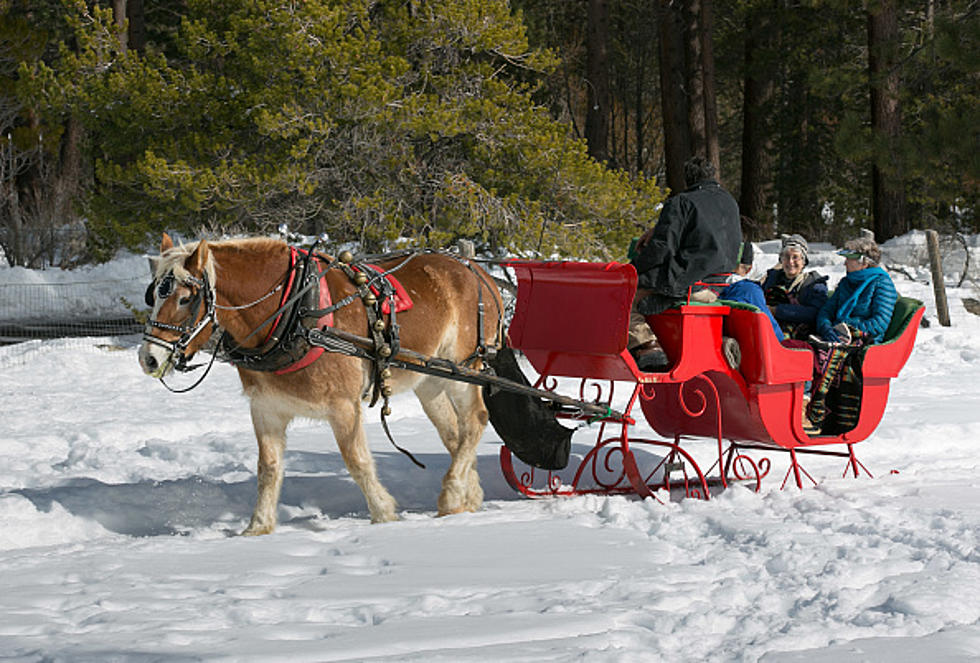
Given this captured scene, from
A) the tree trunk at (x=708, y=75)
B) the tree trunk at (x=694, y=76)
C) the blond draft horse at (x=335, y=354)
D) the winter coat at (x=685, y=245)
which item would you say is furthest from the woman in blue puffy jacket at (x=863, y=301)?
the tree trunk at (x=708, y=75)

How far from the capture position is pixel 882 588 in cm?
419

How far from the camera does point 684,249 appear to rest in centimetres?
597

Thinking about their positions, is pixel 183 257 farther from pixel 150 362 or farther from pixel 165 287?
pixel 150 362

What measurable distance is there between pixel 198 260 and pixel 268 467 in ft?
4.14

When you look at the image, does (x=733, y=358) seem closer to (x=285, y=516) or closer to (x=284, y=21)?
(x=285, y=516)

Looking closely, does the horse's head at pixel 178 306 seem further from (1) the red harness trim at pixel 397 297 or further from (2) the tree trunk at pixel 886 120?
(2) the tree trunk at pixel 886 120

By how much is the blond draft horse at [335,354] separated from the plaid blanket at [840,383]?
2.03 m

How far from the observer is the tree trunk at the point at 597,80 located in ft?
63.0

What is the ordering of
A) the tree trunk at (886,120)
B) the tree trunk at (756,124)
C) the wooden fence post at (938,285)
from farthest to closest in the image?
1. the tree trunk at (756,124)
2. the tree trunk at (886,120)
3. the wooden fence post at (938,285)

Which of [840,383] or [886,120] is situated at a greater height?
[886,120]

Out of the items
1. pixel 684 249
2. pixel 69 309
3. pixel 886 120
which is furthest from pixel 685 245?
pixel 69 309

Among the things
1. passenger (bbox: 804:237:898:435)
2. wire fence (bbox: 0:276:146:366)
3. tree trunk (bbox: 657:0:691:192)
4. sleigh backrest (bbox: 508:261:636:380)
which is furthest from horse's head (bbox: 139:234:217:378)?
tree trunk (bbox: 657:0:691:192)

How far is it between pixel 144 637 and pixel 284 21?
9726 millimetres

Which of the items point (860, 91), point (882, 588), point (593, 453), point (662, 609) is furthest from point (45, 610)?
point (860, 91)
